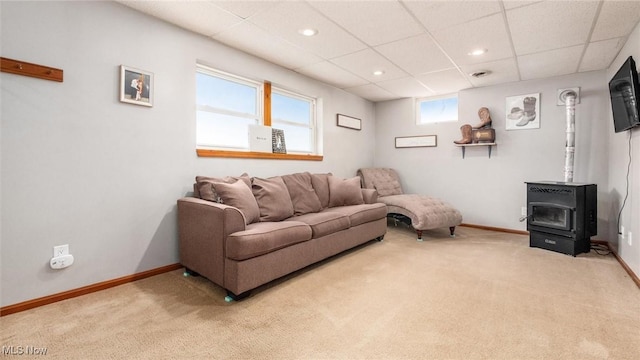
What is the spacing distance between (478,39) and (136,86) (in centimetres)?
325

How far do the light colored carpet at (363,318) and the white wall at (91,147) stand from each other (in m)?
0.33

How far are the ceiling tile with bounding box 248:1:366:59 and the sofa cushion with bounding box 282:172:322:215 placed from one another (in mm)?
1501

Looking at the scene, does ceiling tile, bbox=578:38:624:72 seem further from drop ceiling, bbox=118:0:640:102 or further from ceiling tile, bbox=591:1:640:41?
ceiling tile, bbox=591:1:640:41

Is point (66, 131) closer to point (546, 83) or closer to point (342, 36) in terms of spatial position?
point (342, 36)

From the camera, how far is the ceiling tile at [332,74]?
12.3ft

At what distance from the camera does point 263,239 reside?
2.18 metres

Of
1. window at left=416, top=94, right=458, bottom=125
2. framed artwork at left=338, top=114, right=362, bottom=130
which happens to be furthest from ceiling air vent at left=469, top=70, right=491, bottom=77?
framed artwork at left=338, top=114, right=362, bottom=130

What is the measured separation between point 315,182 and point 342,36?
1.72 meters

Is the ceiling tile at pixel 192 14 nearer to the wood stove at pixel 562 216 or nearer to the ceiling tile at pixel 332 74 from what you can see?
the ceiling tile at pixel 332 74

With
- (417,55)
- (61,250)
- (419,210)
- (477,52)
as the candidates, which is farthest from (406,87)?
(61,250)

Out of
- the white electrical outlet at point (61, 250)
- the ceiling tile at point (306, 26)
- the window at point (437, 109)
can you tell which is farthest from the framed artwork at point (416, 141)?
the white electrical outlet at point (61, 250)

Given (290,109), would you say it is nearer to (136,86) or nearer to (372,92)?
(372,92)

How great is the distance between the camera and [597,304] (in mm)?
2053

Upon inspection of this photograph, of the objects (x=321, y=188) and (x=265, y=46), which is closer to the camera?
(x=265, y=46)
